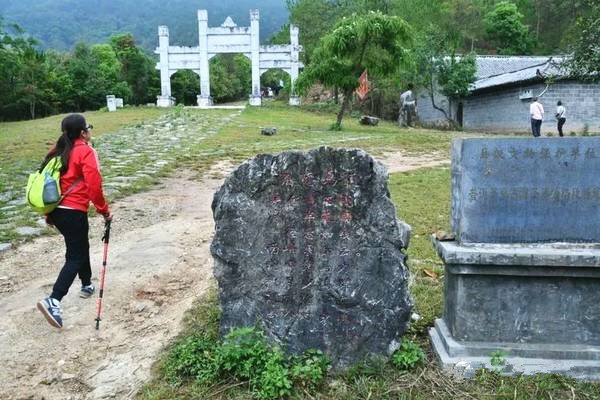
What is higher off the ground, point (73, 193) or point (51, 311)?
point (73, 193)

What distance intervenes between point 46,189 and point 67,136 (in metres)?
0.44

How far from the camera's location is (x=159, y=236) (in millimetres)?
6586

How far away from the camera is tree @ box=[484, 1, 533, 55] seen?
130ft

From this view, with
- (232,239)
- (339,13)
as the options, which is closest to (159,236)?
(232,239)

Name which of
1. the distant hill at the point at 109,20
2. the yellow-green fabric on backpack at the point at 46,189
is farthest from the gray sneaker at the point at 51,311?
the distant hill at the point at 109,20

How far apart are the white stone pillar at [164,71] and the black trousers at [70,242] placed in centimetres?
3194

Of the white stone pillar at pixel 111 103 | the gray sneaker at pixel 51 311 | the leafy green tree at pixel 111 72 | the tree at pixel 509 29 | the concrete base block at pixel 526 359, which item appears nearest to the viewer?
the concrete base block at pixel 526 359

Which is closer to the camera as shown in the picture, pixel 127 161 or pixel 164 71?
pixel 127 161

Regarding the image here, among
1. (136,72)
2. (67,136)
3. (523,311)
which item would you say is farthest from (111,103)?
(523,311)

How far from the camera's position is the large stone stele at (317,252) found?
3.40 m

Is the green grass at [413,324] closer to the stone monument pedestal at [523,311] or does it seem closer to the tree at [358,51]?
the stone monument pedestal at [523,311]

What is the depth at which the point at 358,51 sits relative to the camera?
18875 mm

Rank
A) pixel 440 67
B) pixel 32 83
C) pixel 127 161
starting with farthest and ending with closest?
1. pixel 32 83
2. pixel 440 67
3. pixel 127 161

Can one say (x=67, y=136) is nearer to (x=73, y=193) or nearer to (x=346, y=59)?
(x=73, y=193)
